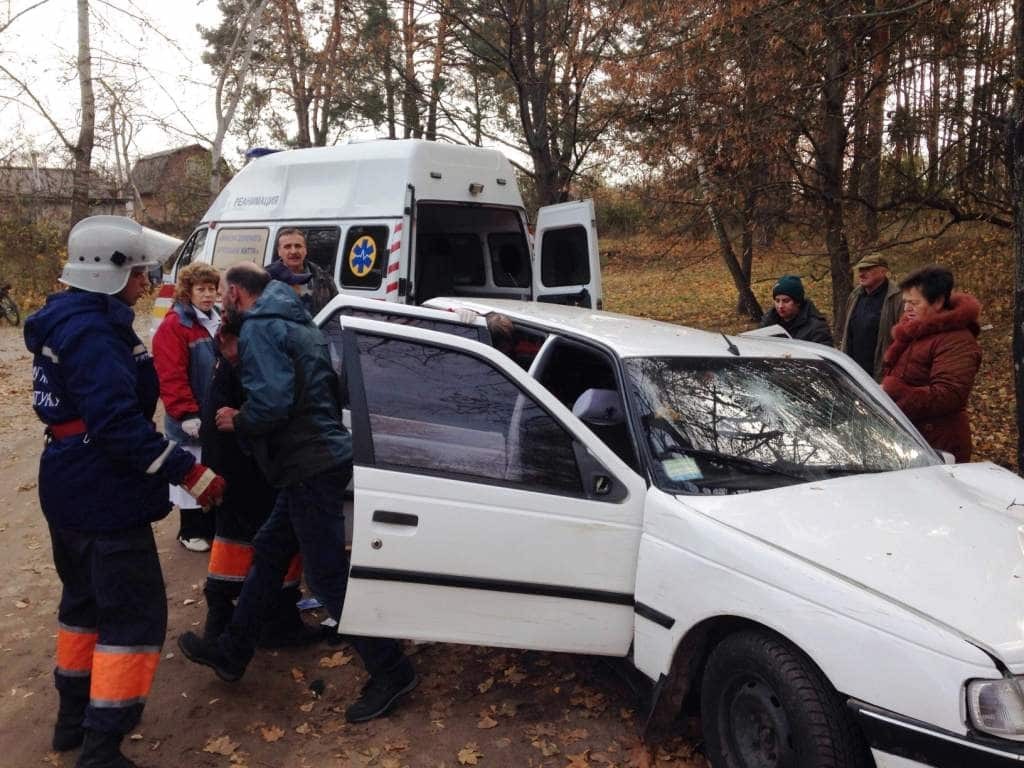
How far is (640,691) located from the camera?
3010 millimetres

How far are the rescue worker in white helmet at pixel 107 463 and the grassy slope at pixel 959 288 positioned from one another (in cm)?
679

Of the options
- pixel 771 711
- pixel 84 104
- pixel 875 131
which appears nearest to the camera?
pixel 771 711

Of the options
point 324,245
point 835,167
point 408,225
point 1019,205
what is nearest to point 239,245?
point 324,245

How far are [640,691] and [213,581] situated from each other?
2.08m

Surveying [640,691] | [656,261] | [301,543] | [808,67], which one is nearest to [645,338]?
[640,691]

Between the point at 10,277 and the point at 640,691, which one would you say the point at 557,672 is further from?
the point at 10,277

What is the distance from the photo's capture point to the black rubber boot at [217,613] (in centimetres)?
378

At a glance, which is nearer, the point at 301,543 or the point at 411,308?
the point at 301,543

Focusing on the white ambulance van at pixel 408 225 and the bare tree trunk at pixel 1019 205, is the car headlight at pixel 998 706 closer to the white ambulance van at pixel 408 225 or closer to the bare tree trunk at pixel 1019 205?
the bare tree trunk at pixel 1019 205

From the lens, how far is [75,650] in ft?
10.1

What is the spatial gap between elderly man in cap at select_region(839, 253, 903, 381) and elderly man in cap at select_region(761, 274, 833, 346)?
0.76ft

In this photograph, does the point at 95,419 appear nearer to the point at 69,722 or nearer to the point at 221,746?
the point at 69,722

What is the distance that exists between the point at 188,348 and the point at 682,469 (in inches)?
118

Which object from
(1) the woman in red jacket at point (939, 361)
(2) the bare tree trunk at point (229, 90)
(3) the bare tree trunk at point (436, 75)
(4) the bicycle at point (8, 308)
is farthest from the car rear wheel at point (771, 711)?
(4) the bicycle at point (8, 308)
